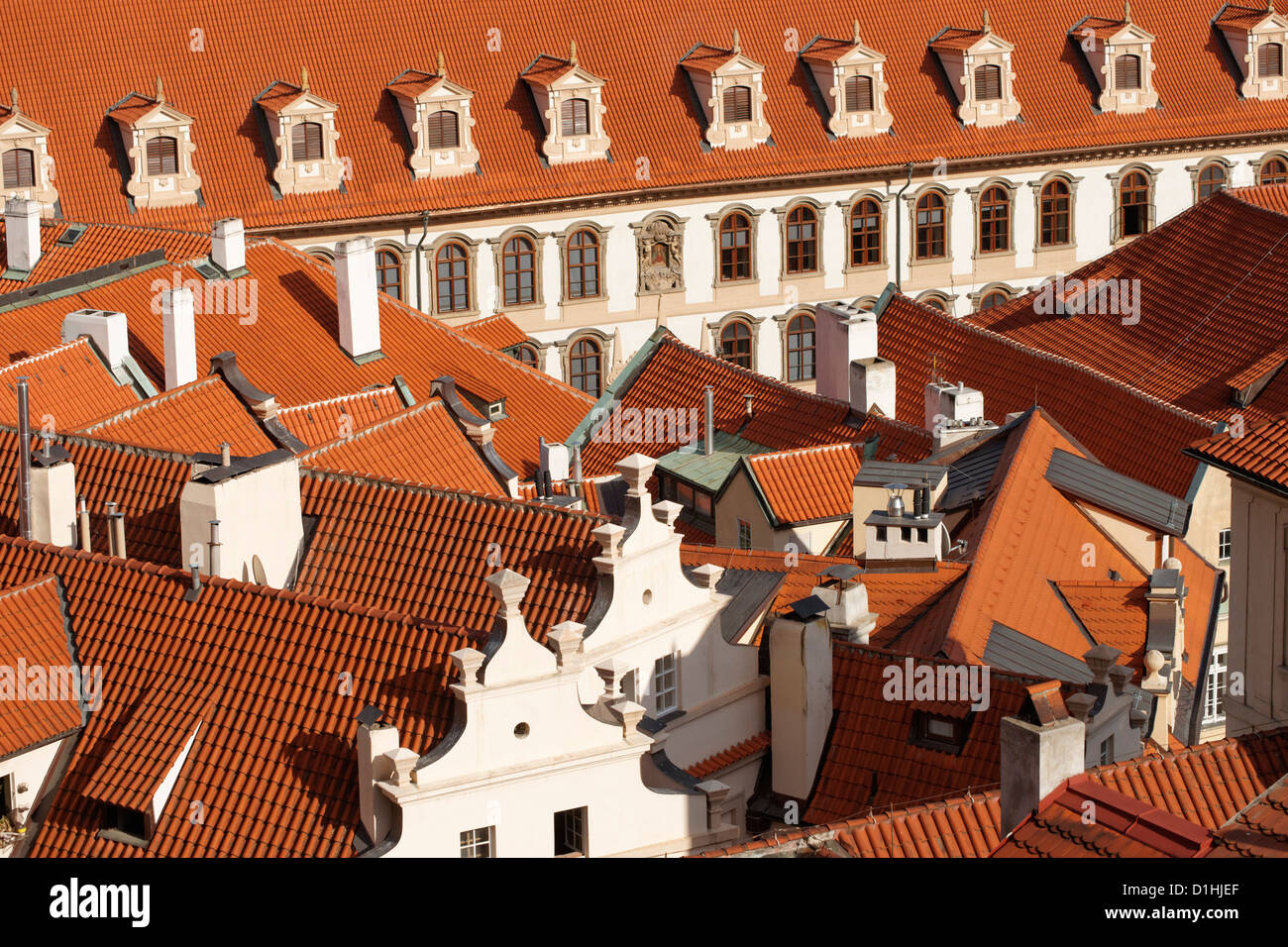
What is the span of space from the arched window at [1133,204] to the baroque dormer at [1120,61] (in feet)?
6.91

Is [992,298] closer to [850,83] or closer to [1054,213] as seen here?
[1054,213]

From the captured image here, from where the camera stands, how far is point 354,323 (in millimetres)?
58281

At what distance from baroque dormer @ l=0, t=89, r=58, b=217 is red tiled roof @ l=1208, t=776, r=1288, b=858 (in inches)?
2015

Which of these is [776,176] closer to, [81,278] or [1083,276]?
[1083,276]

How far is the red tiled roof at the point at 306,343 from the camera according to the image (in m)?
55.5

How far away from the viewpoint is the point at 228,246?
58.8 meters

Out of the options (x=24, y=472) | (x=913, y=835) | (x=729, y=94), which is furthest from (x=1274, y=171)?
(x=913, y=835)

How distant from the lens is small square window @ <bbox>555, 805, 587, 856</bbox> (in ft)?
107

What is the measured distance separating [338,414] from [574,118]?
94.4 ft

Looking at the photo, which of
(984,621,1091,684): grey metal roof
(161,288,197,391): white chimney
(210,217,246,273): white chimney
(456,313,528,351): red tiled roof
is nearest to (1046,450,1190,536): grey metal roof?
(984,621,1091,684): grey metal roof

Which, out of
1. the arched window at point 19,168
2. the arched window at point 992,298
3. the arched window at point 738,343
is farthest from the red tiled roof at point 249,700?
the arched window at point 992,298

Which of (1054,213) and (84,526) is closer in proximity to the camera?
(84,526)

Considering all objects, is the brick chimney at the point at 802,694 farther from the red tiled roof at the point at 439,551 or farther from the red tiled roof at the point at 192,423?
the red tiled roof at the point at 192,423

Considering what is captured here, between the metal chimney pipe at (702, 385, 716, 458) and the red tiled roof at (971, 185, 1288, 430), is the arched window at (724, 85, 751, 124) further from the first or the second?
the metal chimney pipe at (702, 385, 716, 458)
